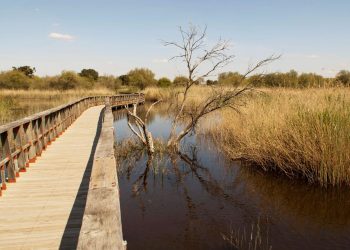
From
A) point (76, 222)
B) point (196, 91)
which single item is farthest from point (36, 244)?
point (196, 91)

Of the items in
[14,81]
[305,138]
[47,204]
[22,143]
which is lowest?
[47,204]

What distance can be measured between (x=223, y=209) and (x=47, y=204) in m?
3.83

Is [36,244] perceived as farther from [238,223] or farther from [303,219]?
[303,219]

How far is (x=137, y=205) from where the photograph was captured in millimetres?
7703

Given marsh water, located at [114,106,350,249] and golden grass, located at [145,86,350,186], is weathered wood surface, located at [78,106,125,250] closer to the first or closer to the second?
marsh water, located at [114,106,350,249]

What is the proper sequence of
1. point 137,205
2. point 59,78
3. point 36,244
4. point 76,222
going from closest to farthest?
point 36,244
point 76,222
point 137,205
point 59,78

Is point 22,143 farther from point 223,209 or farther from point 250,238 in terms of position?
point 250,238

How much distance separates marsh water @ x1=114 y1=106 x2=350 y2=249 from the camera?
6035mm

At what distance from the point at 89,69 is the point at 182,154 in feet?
266

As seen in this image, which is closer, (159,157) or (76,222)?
(76,222)

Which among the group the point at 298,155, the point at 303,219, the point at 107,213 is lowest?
the point at 303,219

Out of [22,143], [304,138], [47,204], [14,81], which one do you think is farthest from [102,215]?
[14,81]

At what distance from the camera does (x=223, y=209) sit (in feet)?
24.3

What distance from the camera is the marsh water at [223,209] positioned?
238 inches
